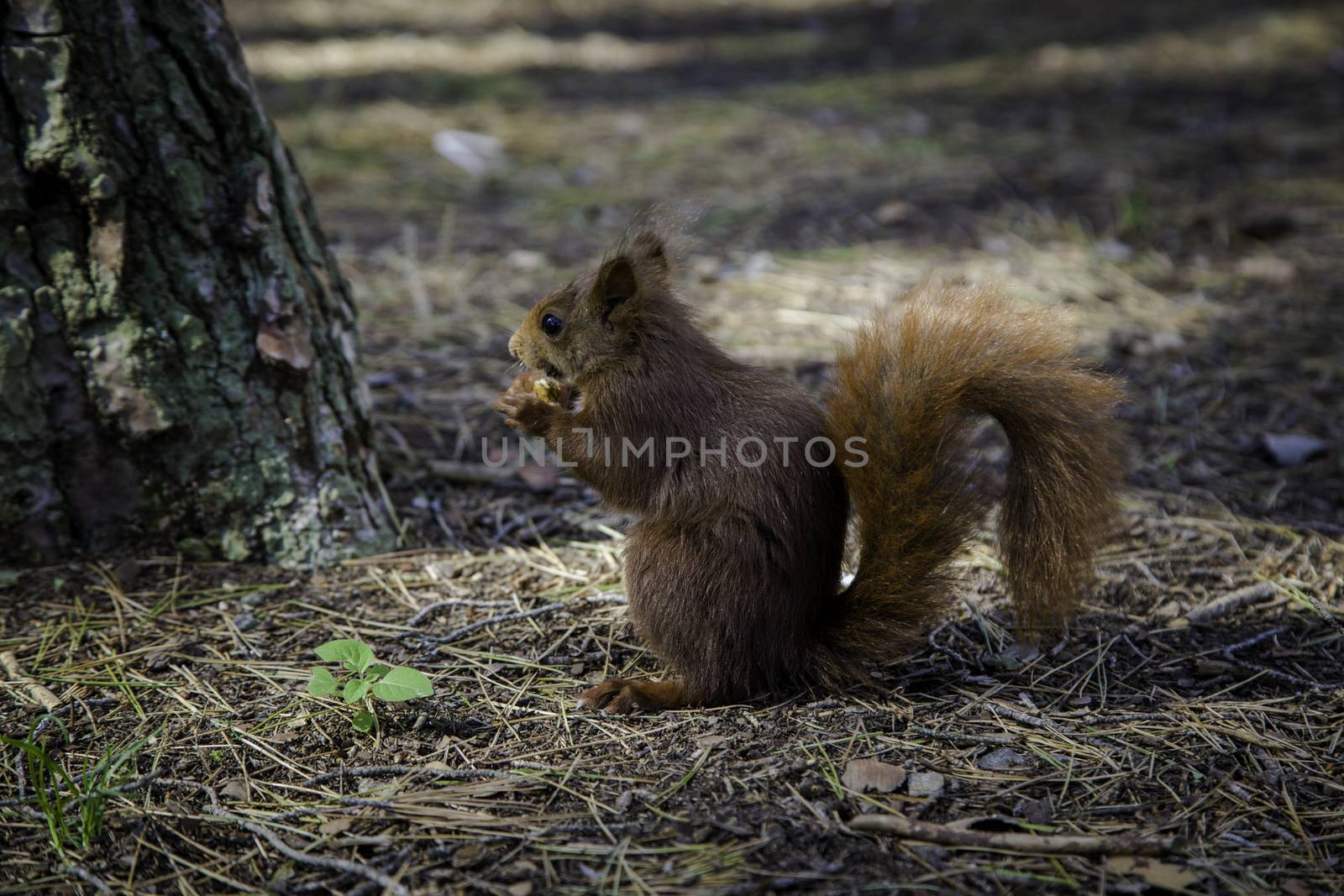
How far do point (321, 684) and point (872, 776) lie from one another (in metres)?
0.88

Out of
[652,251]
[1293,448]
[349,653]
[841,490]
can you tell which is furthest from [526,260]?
[1293,448]

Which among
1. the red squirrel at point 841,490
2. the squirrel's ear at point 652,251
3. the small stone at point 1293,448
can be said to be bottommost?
the small stone at point 1293,448

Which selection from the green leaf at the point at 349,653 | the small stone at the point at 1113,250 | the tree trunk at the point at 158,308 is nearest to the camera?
the green leaf at the point at 349,653

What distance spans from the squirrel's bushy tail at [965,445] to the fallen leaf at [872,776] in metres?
0.30

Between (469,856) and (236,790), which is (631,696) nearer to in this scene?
(469,856)

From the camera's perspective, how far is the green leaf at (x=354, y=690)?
5.40 feet

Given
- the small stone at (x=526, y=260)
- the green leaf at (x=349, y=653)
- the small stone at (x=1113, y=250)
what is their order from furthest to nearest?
the small stone at (x=1113, y=250) → the small stone at (x=526, y=260) → the green leaf at (x=349, y=653)

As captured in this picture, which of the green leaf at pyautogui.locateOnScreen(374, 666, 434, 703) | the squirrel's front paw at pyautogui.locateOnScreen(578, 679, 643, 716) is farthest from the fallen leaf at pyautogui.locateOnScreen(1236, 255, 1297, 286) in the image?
the green leaf at pyautogui.locateOnScreen(374, 666, 434, 703)

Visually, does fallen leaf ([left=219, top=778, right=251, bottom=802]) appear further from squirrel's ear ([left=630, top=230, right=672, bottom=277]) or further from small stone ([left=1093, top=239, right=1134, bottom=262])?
small stone ([left=1093, top=239, right=1134, bottom=262])

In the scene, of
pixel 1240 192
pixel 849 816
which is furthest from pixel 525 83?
pixel 849 816

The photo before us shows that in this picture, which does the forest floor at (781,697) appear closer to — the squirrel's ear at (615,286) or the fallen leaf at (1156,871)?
the fallen leaf at (1156,871)

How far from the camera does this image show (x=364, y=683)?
65.7 inches

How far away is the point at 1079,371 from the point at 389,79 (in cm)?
537

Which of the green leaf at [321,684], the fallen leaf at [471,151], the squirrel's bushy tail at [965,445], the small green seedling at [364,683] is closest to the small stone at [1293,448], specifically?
the squirrel's bushy tail at [965,445]
